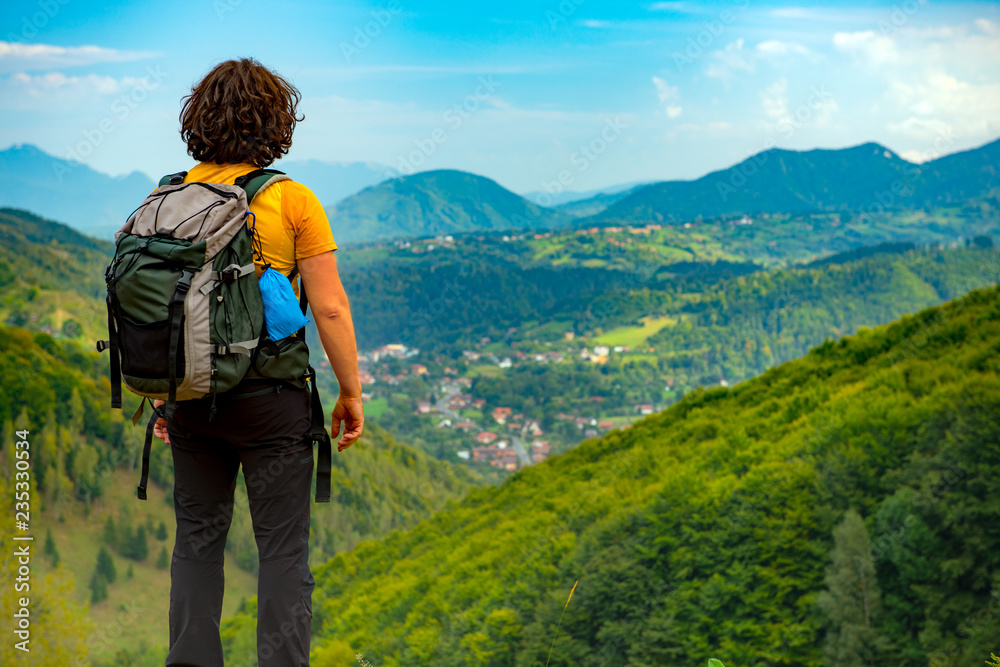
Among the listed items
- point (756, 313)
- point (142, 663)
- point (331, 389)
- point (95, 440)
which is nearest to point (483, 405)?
point (331, 389)

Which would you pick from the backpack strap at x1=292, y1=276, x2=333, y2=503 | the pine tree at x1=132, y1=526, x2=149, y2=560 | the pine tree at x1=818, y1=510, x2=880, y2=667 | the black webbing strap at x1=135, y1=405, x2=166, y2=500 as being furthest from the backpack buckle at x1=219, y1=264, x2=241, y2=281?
the pine tree at x1=132, y1=526, x2=149, y2=560

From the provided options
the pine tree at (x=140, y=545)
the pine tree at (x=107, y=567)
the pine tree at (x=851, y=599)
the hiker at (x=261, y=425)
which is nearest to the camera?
the hiker at (x=261, y=425)

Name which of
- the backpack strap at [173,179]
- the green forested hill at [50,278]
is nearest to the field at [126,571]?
the green forested hill at [50,278]

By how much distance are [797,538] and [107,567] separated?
5448 cm

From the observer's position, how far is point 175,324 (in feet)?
6.99

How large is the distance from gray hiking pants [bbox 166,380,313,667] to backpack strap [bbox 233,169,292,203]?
64 centimetres

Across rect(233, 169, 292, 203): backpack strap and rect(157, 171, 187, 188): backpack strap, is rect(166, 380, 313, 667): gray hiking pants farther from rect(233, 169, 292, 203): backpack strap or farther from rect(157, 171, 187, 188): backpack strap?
rect(157, 171, 187, 188): backpack strap

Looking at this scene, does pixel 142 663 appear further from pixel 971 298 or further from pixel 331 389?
pixel 331 389

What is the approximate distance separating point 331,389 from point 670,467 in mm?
92887

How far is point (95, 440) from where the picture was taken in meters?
60.3

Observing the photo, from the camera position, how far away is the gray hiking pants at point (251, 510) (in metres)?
2.32

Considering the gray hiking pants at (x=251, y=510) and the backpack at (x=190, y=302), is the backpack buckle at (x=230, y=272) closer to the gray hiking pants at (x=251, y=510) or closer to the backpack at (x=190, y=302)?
the backpack at (x=190, y=302)

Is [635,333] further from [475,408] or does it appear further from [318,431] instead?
[318,431]

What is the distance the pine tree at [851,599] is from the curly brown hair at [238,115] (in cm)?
626
